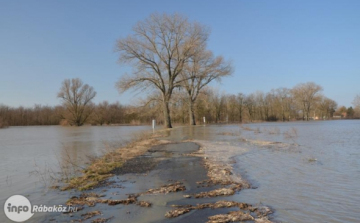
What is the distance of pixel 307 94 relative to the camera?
7700 cm

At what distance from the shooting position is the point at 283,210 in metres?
4.87

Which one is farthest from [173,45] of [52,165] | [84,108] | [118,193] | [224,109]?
[84,108]

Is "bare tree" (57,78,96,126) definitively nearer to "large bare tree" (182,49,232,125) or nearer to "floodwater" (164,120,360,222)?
"large bare tree" (182,49,232,125)

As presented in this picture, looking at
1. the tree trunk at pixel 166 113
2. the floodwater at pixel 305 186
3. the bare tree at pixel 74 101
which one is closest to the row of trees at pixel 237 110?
the bare tree at pixel 74 101

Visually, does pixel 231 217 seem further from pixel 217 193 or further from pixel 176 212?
pixel 217 193

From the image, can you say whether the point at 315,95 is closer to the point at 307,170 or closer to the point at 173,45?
the point at 173,45

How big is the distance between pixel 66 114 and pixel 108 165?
69.2 metres

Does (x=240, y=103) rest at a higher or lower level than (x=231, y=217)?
higher

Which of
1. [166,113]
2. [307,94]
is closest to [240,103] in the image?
[307,94]

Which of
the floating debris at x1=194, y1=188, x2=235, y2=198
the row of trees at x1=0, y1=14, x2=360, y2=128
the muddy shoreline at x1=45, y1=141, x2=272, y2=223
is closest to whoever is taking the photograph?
the muddy shoreline at x1=45, y1=141, x2=272, y2=223

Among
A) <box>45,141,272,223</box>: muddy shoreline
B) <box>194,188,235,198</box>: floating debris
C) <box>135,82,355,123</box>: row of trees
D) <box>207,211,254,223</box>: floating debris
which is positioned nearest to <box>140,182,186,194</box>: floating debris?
<box>45,141,272,223</box>: muddy shoreline

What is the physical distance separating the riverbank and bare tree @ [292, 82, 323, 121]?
75.9m

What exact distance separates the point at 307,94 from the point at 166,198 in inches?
3161

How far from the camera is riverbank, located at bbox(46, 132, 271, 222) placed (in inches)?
180
